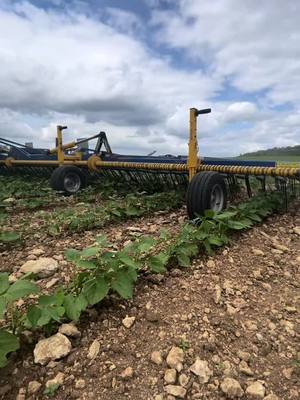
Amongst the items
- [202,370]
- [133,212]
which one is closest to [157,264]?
[202,370]

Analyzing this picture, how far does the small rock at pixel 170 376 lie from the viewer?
196 cm

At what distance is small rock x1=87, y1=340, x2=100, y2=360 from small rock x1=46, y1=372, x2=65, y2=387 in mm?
183

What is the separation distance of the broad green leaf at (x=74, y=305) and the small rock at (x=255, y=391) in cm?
100

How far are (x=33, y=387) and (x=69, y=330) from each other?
392 mm

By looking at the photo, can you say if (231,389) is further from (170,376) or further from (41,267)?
(41,267)

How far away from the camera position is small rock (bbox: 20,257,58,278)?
3.16m

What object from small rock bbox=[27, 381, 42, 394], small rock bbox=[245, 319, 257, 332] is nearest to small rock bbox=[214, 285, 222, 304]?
small rock bbox=[245, 319, 257, 332]

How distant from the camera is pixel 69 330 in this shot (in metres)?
2.24

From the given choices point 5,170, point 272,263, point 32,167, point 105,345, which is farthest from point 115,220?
point 5,170

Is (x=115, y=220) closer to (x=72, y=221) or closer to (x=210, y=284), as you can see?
(x=72, y=221)

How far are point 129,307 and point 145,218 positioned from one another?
3044 millimetres

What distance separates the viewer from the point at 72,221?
473 centimetres

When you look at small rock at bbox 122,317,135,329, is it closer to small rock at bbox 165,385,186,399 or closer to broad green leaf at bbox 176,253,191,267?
small rock at bbox 165,385,186,399

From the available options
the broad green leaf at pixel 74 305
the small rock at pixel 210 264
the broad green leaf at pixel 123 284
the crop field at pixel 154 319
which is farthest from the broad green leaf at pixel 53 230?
the broad green leaf at pixel 74 305
